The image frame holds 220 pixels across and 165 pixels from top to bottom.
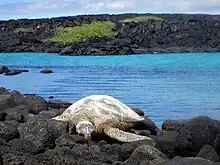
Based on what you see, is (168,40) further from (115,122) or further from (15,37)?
(115,122)

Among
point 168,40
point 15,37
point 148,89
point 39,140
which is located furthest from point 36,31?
point 39,140

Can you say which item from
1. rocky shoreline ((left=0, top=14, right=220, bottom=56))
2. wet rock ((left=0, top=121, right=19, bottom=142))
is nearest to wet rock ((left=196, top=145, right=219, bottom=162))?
wet rock ((left=0, top=121, right=19, bottom=142))

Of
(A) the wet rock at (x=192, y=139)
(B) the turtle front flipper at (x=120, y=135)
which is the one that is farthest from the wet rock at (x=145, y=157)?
(B) the turtle front flipper at (x=120, y=135)

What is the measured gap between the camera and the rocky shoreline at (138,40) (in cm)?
13254

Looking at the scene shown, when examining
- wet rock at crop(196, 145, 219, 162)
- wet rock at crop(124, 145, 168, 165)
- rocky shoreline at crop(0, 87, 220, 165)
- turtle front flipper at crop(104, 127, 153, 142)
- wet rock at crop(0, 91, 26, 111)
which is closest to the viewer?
rocky shoreline at crop(0, 87, 220, 165)

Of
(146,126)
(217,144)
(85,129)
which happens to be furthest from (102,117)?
(217,144)

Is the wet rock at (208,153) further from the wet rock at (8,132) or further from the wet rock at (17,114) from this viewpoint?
the wet rock at (17,114)

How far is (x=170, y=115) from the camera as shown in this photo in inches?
950

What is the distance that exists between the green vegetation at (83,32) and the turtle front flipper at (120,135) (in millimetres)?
140553

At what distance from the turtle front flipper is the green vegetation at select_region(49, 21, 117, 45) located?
14055 cm

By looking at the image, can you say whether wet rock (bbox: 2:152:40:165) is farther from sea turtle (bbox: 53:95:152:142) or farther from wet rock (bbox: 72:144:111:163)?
sea turtle (bbox: 53:95:152:142)

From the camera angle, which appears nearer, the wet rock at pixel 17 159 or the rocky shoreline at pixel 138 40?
the wet rock at pixel 17 159

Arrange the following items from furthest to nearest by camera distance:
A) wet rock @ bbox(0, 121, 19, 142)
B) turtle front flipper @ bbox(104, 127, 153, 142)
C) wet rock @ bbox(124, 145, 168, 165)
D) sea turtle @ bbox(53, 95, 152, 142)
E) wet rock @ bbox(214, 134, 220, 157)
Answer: sea turtle @ bbox(53, 95, 152, 142) < turtle front flipper @ bbox(104, 127, 153, 142) < wet rock @ bbox(0, 121, 19, 142) < wet rock @ bbox(214, 134, 220, 157) < wet rock @ bbox(124, 145, 168, 165)

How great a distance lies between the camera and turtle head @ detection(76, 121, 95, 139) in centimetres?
1542
